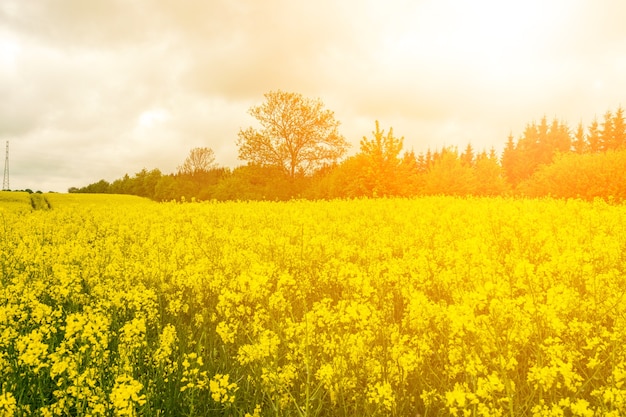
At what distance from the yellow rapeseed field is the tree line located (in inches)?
480

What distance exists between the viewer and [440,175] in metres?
32.4

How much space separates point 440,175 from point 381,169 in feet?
30.1

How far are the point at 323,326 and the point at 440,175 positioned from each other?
30.6 m

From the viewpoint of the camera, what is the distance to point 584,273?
4.80 metres

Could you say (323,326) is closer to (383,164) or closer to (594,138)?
(383,164)

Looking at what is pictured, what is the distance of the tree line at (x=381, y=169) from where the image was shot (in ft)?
65.7

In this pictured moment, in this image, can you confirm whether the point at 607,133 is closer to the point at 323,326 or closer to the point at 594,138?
the point at 594,138

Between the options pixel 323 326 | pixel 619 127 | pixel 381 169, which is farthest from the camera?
pixel 619 127

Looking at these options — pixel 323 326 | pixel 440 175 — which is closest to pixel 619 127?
pixel 440 175

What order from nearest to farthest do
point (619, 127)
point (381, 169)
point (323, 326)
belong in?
point (323, 326) < point (381, 169) < point (619, 127)

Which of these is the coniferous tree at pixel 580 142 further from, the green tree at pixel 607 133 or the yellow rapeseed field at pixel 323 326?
the yellow rapeseed field at pixel 323 326

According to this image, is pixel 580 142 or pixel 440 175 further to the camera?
pixel 580 142

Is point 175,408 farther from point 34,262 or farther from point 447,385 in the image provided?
point 34,262

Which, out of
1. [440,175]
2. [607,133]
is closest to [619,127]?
[607,133]
